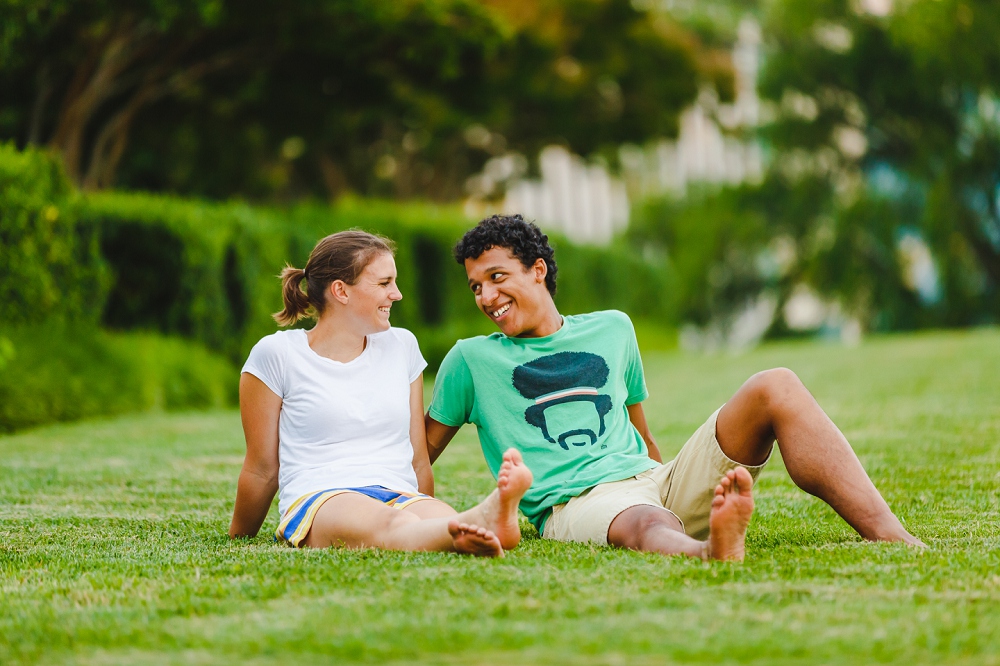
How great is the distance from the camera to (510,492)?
3.07 meters

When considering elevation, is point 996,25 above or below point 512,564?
above

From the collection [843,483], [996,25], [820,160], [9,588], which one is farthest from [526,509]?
[820,160]

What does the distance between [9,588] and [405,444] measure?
1.33 metres

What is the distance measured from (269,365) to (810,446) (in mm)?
1756

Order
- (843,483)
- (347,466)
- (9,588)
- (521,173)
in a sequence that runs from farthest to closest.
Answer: (521,173), (347,466), (843,483), (9,588)

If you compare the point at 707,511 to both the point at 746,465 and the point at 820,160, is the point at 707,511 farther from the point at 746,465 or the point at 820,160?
the point at 820,160

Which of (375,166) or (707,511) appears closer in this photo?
(707,511)

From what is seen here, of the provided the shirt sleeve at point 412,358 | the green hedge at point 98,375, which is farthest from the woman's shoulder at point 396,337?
the green hedge at point 98,375

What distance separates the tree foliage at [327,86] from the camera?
1395 centimetres

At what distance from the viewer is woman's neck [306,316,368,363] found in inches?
151

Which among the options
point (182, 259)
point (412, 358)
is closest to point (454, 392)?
point (412, 358)

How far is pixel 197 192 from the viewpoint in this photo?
19.0 meters

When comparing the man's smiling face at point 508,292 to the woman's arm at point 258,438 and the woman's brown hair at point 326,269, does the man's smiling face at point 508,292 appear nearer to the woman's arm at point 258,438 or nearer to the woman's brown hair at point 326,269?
the woman's brown hair at point 326,269

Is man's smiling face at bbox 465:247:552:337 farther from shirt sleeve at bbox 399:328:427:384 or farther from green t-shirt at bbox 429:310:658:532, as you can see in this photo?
shirt sleeve at bbox 399:328:427:384
